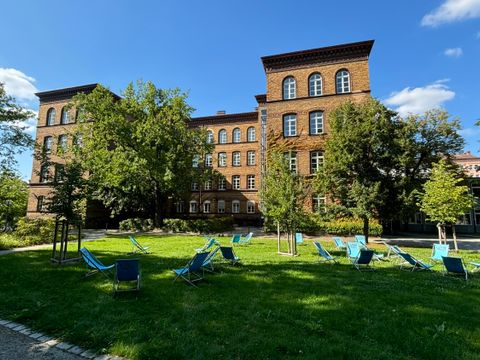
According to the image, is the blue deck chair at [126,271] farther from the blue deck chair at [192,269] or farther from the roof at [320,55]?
the roof at [320,55]

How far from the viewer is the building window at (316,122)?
26.6 m

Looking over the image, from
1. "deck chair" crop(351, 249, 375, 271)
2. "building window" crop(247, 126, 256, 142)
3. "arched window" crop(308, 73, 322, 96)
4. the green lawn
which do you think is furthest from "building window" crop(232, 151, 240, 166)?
the green lawn

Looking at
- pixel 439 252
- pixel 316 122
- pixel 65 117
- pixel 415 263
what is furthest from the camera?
pixel 65 117

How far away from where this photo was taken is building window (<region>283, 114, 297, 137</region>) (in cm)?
2738

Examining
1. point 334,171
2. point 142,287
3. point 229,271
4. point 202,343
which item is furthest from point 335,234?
point 202,343

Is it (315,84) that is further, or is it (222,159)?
(222,159)

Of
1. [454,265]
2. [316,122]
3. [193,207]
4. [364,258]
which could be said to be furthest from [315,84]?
[193,207]

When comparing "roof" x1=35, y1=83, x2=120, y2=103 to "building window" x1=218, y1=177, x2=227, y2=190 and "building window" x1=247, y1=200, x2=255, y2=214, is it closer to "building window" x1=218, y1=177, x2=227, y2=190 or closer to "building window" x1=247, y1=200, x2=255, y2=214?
"building window" x1=218, y1=177, x2=227, y2=190

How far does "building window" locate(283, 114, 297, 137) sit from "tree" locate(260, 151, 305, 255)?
577 inches

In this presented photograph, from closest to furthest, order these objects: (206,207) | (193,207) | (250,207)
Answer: (250,207) < (206,207) < (193,207)

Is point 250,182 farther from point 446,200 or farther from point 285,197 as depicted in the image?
point 285,197

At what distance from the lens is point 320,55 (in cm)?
2662

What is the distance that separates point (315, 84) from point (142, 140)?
670 inches

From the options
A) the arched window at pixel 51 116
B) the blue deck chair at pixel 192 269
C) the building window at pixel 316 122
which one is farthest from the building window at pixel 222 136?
the blue deck chair at pixel 192 269
